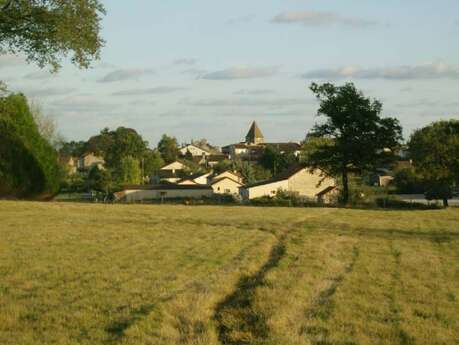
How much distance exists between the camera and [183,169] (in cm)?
15050

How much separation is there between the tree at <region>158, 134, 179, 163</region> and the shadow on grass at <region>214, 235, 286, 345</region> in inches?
6192

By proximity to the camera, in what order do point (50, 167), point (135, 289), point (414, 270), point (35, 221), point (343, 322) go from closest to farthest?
point (343, 322)
point (135, 289)
point (414, 270)
point (35, 221)
point (50, 167)

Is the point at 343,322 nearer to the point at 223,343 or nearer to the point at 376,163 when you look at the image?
the point at 223,343

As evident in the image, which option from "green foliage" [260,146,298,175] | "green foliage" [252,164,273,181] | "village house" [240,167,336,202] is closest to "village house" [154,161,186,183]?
"green foliage" [252,164,273,181]

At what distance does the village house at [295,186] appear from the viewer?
8775 cm

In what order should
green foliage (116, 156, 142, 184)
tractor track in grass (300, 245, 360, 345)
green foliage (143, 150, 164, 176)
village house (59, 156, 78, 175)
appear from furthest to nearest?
1. green foliage (143, 150, 164, 176)
2. village house (59, 156, 78, 175)
3. green foliage (116, 156, 142, 184)
4. tractor track in grass (300, 245, 360, 345)

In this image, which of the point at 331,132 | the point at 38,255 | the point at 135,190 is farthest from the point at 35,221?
the point at 135,190

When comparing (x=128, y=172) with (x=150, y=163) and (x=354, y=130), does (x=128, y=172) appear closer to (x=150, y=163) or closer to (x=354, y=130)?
(x=150, y=163)

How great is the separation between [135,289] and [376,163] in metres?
47.2

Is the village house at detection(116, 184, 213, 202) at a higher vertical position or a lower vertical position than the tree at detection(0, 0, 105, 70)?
lower

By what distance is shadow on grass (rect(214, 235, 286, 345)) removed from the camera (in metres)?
9.41

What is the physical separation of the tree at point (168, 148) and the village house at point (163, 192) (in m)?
74.9

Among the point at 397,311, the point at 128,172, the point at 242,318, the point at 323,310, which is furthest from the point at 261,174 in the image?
the point at 242,318

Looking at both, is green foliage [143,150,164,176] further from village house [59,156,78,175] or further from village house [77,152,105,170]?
village house [77,152,105,170]
